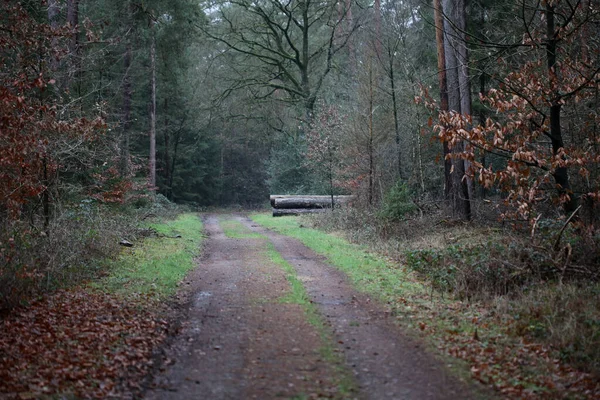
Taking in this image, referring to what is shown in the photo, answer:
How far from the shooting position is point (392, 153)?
2114 cm

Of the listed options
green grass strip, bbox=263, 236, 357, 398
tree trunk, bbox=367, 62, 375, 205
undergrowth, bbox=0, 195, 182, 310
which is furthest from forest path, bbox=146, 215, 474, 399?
tree trunk, bbox=367, 62, 375, 205

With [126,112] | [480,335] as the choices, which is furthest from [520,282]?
[126,112]

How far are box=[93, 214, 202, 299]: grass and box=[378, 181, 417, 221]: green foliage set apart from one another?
6.11 metres

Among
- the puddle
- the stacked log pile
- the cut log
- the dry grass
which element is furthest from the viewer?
the cut log

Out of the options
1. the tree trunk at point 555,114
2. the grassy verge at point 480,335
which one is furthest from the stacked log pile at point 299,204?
the tree trunk at point 555,114

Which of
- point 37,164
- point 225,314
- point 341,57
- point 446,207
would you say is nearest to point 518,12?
point 446,207

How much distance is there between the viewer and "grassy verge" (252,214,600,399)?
543cm

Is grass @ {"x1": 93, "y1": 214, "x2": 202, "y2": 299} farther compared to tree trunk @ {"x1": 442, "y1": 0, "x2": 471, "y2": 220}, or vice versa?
tree trunk @ {"x1": 442, "y1": 0, "x2": 471, "y2": 220}

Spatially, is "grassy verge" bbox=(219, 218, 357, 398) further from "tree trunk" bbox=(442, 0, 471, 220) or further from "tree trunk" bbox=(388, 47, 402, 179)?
"tree trunk" bbox=(388, 47, 402, 179)

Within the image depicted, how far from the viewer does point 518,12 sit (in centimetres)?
1355

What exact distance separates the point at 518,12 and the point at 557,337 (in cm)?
997

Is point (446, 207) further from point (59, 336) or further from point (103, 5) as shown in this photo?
point (103, 5)

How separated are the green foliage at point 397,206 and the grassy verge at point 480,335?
16.2ft

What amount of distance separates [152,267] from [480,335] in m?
7.36
